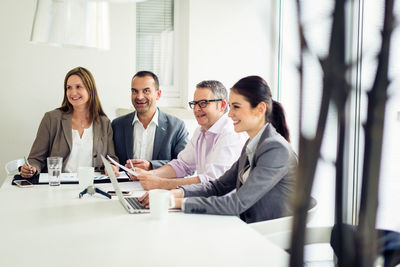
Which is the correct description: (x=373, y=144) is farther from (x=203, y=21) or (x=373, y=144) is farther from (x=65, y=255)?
(x=203, y=21)

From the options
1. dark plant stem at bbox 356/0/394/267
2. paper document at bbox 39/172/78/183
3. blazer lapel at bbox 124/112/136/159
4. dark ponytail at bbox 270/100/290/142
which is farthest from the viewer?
blazer lapel at bbox 124/112/136/159

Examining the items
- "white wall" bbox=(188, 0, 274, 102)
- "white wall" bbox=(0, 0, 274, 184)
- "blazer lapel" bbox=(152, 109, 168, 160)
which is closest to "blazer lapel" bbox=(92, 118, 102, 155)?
"blazer lapel" bbox=(152, 109, 168, 160)

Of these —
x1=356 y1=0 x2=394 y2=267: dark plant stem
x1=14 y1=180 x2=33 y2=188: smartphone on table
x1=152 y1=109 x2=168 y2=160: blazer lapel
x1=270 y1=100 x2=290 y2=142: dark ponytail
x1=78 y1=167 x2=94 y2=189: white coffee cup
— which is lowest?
x1=14 y1=180 x2=33 y2=188: smartphone on table

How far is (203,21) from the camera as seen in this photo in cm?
396

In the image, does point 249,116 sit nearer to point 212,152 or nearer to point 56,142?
point 212,152

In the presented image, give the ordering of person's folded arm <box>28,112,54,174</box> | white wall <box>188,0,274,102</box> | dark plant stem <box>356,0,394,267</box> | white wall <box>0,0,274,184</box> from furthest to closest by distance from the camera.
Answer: white wall <box>188,0,274,102</box> < white wall <box>0,0,274,184</box> < person's folded arm <box>28,112,54,174</box> < dark plant stem <box>356,0,394,267</box>

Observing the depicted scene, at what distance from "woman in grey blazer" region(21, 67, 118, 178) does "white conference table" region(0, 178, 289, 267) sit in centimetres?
106

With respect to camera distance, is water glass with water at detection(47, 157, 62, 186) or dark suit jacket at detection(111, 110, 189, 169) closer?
water glass with water at detection(47, 157, 62, 186)

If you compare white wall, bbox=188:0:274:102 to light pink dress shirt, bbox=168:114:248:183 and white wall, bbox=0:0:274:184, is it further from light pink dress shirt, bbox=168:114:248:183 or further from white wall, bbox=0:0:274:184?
light pink dress shirt, bbox=168:114:248:183

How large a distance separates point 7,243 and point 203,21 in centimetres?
297

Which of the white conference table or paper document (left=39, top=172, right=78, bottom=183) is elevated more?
the white conference table

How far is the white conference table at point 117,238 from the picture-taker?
1229 mm

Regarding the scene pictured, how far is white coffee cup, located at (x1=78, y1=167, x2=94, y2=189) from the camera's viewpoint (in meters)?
2.30

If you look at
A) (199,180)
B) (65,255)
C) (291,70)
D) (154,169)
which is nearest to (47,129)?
(154,169)
